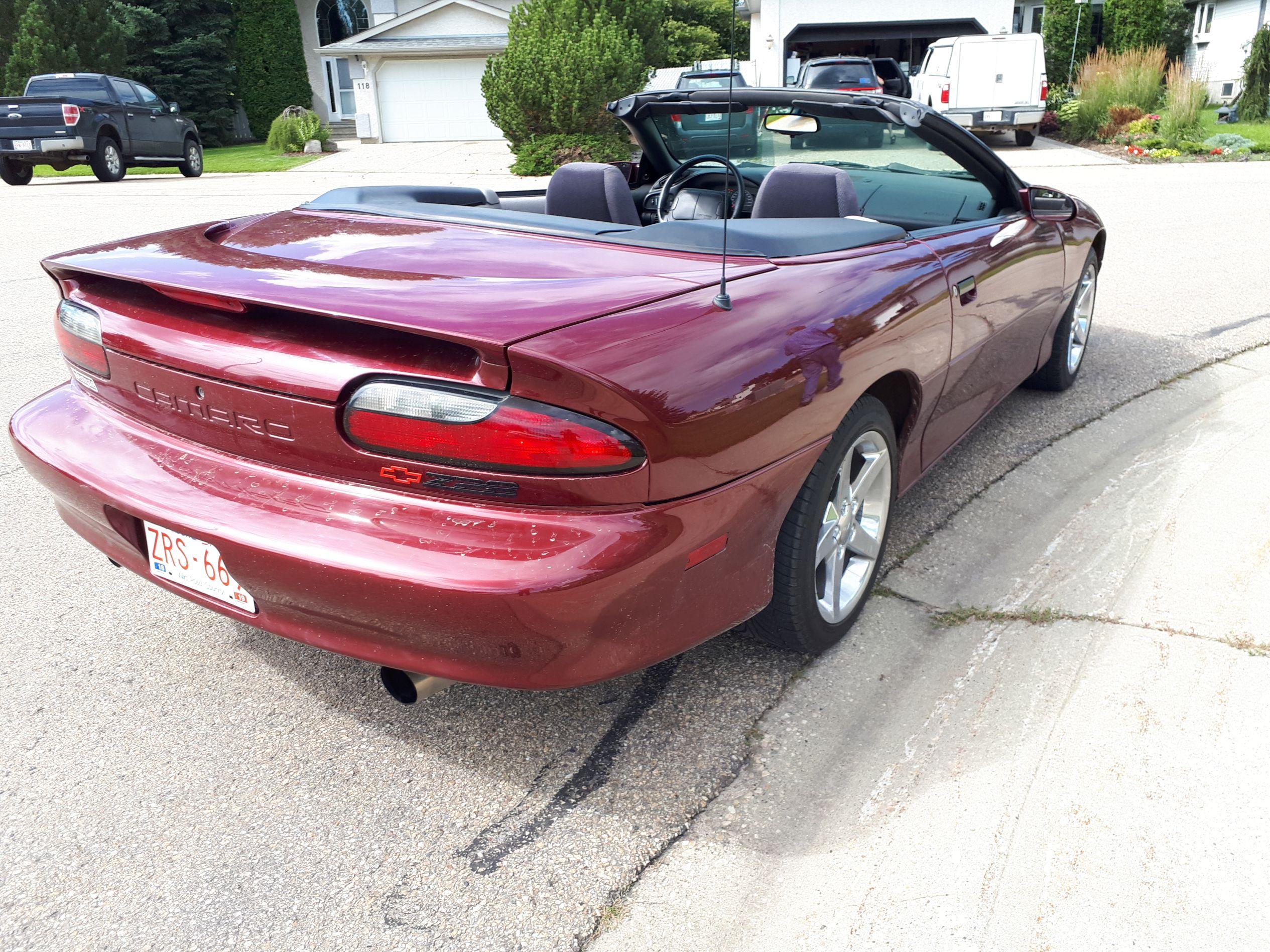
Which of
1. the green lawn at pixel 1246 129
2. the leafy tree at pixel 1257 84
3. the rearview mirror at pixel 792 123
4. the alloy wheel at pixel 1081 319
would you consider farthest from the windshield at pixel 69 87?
the leafy tree at pixel 1257 84

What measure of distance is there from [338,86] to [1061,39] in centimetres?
2271

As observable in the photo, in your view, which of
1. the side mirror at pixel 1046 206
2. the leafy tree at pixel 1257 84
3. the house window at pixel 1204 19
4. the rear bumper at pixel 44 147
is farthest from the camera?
the house window at pixel 1204 19

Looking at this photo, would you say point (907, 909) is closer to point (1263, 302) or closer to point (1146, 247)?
point (1263, 302)

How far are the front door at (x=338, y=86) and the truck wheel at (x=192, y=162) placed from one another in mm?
14581

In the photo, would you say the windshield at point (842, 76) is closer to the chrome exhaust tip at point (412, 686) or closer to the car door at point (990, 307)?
the car door at point (990, 307)

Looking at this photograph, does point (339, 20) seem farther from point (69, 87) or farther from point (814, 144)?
point (814, 144)

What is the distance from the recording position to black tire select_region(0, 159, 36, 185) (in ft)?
60.4

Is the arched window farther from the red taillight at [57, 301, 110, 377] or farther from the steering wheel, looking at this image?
the red taillight at [57, 301, 110, 377]

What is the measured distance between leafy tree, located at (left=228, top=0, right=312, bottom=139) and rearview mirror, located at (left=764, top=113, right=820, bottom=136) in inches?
1300

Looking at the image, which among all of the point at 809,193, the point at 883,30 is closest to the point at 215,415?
the point at 809,193

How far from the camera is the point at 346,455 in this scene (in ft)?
6.60

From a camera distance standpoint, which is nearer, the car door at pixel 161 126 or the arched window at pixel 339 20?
the car door at pixel 161 126

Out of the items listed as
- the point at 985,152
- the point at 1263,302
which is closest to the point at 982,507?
the point at 985,152

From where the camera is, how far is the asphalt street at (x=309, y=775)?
1.99 m
